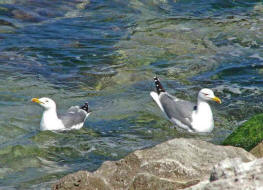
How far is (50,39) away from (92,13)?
282 centimetres

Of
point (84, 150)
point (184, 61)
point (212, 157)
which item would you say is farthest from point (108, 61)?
point (212, 157)

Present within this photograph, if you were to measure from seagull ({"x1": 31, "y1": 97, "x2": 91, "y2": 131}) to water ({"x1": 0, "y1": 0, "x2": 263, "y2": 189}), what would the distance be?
0.14m

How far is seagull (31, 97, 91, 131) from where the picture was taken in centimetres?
916

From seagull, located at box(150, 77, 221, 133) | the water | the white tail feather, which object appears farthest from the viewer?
the white tail feather

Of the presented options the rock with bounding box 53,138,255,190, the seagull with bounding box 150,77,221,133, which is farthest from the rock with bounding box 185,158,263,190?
the seagull with bounding box 150,77,221,133

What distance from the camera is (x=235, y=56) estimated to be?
12898mm

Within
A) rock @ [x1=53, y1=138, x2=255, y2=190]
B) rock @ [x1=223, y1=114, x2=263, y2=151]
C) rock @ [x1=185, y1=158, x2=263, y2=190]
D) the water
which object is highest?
rock @ [x1=185, y1=158, x2=263, y2=190]

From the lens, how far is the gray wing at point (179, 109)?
30.4 ft

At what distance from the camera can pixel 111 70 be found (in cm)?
1212

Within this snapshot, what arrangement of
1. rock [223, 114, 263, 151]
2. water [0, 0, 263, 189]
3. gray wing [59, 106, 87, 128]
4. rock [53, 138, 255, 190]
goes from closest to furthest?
rock [53, 138, 255, 190] → rock [223, 114, 263, 151] → water [0, 0, 263, 189] → gray wing [59, 106, 87, 128]

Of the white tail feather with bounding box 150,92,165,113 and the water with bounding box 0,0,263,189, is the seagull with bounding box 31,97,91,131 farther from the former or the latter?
the white tail feather with bounding box 150,92,165,113

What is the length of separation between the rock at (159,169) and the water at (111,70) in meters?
1.49

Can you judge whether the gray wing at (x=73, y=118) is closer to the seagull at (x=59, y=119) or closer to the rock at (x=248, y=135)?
the seagull at (x=59, y=119)

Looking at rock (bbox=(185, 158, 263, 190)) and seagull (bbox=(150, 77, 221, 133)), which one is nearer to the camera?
rock (bbox=(185, 158, 263, 190))
